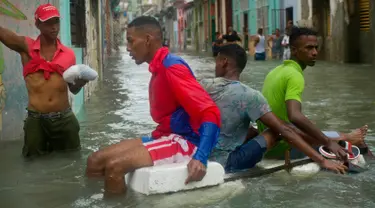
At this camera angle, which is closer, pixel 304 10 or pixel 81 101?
pixel 81 101

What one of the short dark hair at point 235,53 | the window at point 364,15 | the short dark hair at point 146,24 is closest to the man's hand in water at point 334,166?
the short dark hair at point 235,53

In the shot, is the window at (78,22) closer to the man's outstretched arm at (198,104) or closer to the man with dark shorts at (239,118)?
the man with dark shorts at (239,118)

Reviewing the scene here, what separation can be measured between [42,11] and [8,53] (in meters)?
1.45

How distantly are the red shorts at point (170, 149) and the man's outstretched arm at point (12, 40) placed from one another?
5.94ft

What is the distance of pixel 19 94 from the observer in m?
6.59

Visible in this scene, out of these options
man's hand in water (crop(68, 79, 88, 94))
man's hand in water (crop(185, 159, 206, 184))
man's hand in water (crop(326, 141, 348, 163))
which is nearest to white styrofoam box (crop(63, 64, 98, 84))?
man's hand in water (crop(68, 79, 88, 94))

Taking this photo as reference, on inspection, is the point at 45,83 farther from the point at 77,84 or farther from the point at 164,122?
the point at 164,122

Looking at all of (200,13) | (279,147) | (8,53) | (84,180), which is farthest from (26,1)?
(200,13)

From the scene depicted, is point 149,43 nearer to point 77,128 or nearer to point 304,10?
point 77,128

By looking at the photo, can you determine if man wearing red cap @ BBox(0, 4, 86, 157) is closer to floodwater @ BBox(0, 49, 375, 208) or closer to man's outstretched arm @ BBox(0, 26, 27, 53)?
man's outstretched arm @ BBox(0, 26, 27, 53)

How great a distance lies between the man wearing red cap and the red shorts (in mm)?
1464

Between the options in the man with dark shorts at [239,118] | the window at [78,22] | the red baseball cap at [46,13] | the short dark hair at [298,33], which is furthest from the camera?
the window at [78,22]

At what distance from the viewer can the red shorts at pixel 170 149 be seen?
13.0 feet

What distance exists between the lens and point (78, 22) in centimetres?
983
